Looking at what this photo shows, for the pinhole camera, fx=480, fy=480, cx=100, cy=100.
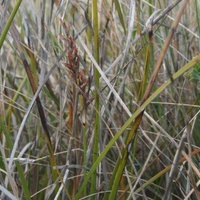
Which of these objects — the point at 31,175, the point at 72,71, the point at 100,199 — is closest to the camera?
the point at 72,71

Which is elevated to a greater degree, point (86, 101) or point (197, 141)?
point (86, 101)

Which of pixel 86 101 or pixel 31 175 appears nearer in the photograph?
pixel 86 101

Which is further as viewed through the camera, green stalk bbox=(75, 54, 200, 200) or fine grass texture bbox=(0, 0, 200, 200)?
fine grass texture bbox=(0, 0, 200, 200)

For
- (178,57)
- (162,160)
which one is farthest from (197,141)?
(178,57)

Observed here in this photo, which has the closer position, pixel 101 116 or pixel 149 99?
pixel 149 99

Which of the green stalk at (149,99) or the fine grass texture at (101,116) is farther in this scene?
the fine grass texture at (101,116)

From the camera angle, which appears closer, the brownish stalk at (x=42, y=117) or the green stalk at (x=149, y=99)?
the green stalk at (x=149, y=99)

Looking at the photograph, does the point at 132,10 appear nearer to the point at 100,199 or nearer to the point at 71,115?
the point at 71,115

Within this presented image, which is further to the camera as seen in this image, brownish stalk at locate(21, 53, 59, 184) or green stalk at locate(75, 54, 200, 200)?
brownish stalk at locate(21, 53, 59, 184)
